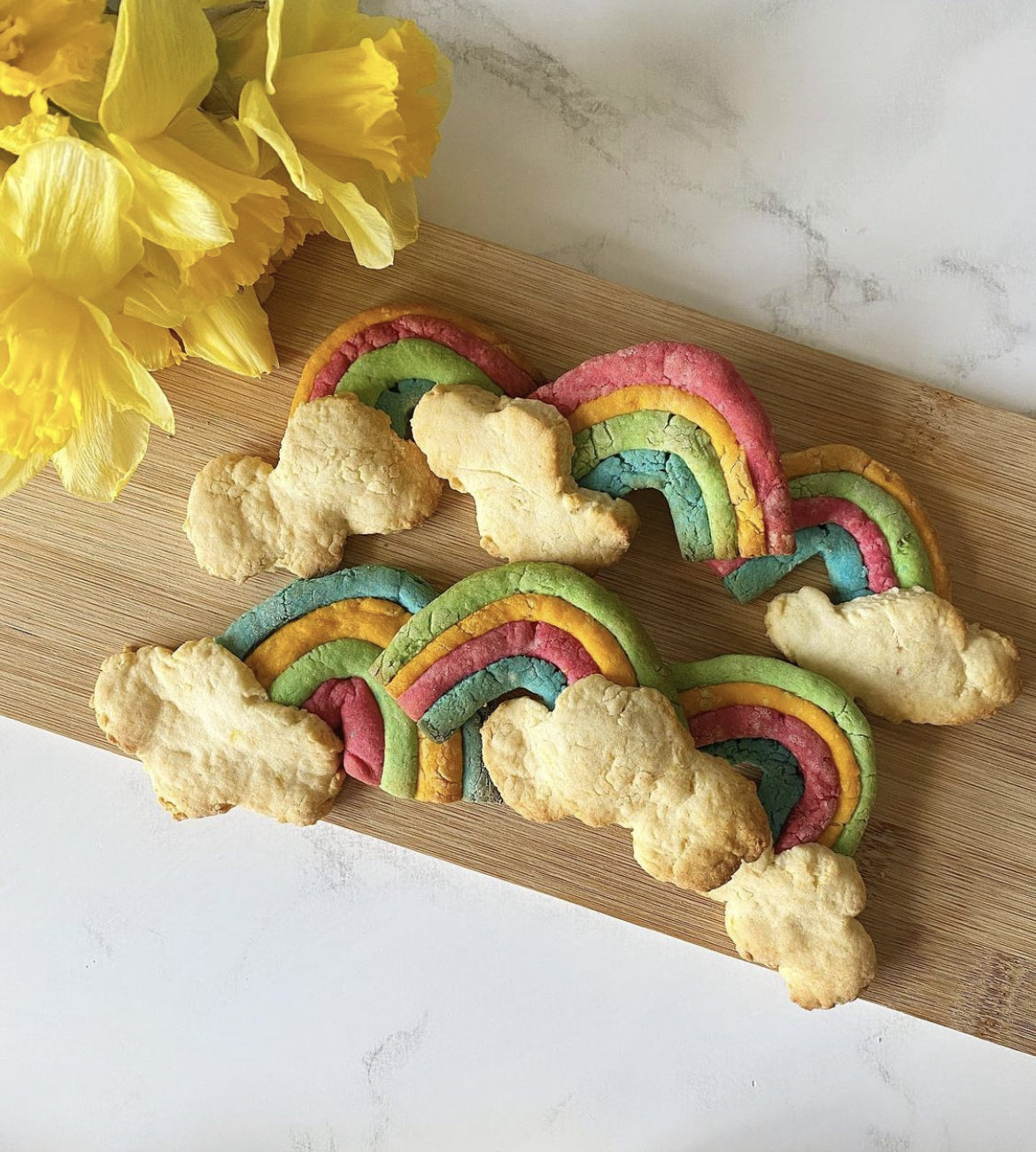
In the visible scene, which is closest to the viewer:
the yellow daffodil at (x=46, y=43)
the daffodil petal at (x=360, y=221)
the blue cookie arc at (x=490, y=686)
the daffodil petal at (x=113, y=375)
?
the yellow daffodil at (x=46, y=43)

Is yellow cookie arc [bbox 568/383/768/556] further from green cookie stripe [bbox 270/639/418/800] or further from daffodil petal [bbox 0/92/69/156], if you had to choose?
daffodil petal [bbox 0/92/69/156]

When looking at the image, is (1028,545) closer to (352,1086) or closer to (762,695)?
(762,695)

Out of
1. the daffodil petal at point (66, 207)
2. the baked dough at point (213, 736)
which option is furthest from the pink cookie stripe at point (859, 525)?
the daffodil petal at point (66, 207)

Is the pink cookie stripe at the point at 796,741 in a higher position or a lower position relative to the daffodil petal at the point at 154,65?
lower

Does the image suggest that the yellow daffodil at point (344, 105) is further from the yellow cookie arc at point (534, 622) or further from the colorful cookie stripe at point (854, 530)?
the colorful cookie stripe at point (854, 530)

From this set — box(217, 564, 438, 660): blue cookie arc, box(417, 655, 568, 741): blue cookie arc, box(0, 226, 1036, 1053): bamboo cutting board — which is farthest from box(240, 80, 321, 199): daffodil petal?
box(417, 655, 568, 741): blue cookie arc

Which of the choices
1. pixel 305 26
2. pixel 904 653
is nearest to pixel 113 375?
pixel 305 26

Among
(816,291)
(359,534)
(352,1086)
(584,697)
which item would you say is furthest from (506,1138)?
(816,291)

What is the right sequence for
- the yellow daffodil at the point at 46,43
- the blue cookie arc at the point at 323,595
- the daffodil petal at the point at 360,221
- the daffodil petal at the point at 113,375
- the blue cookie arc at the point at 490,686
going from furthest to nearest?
1. the blue cookie arc at the point at 323,595
2. the blue cookie arc at the point at 490,686
3. the daffodil petal at the point at 360,221
4. the daffodil petal at the point at 113,375
5. the yellow daffodil at the point at 46,43
